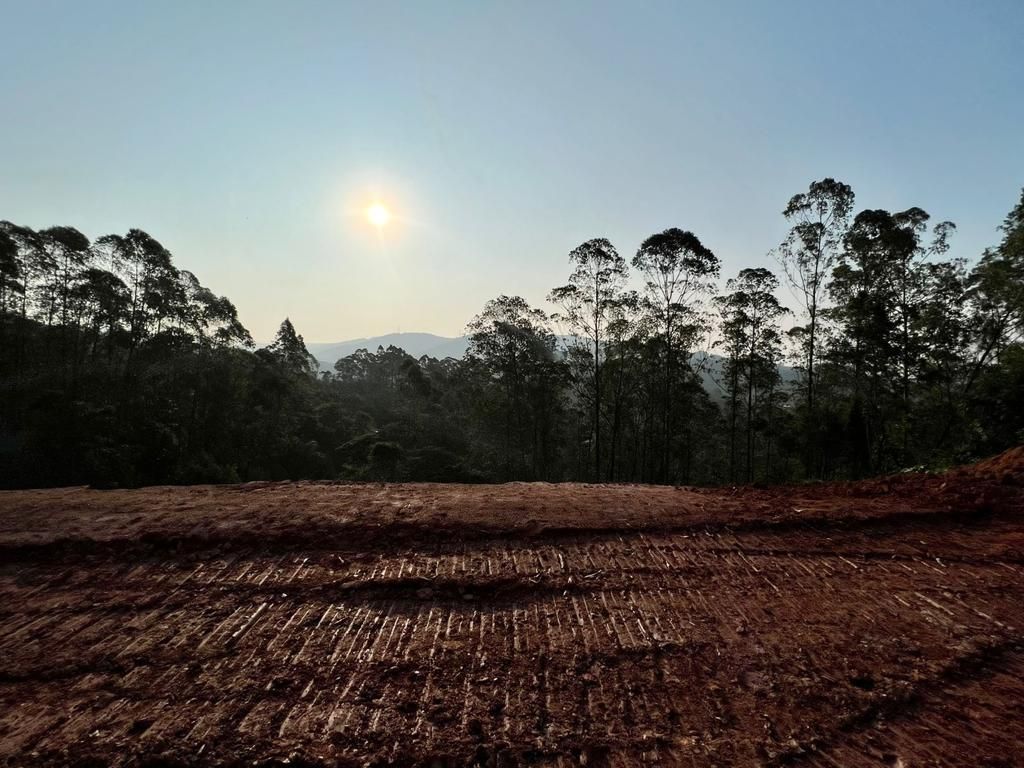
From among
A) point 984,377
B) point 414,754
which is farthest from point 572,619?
point 984,377

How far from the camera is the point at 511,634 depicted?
407cm

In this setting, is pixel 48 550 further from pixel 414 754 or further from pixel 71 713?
pixel 414 754

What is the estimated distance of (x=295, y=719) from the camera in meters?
3.16

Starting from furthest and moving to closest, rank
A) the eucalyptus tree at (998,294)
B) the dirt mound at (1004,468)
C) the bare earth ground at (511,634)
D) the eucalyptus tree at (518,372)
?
1. the eucalyptus tree at (518,372)
2. the eucalyptus tree at (998,294)
3. the dirt mound at (1004,468)
4. the bare earth ground at (511,634)

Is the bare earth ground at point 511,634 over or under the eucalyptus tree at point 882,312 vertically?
under

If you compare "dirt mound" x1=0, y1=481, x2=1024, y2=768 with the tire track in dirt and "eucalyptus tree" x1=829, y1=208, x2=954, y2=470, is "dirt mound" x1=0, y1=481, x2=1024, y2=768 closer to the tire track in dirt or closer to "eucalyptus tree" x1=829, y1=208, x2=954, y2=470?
the tire track in dirt

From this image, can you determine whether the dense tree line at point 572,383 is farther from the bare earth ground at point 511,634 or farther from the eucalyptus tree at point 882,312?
the bare earth ground at point 511,634

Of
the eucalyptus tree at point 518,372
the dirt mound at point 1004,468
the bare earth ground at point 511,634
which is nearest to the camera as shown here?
the bare earth ground at point 511,634

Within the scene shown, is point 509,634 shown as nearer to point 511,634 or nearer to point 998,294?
point 511,634

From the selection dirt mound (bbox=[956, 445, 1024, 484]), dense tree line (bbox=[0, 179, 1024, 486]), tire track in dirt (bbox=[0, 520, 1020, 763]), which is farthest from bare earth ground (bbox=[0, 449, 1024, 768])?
dense tree line (bbox=[0, 179, 1024, 486])

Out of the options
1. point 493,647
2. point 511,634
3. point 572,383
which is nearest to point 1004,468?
point 511,634

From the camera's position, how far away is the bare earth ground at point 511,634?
302cm

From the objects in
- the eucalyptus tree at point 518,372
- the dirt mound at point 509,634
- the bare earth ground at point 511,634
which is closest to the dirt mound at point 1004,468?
the dirt mound at point 509,634

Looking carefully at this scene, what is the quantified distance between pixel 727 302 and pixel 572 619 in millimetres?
20171
